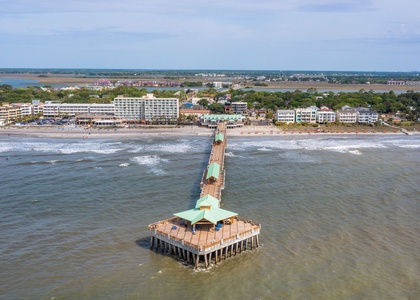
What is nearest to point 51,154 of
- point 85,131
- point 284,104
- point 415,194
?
point 85,131

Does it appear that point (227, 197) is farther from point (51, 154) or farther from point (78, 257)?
point (51, 154)

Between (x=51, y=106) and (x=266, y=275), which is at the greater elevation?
(x=51, y=106)

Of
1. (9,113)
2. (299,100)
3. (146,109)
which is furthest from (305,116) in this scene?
(9,113)

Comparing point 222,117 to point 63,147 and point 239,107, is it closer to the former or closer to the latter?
point 239,107

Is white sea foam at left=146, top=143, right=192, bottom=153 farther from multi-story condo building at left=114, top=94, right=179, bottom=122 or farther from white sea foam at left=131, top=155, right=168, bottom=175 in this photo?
multi-story condo building at left=114, top=94, right=179, bottom=122

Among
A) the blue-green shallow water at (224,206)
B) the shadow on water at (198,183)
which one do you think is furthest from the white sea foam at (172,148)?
the shadow on water at (198,183)

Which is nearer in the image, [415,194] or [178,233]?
[178,233]

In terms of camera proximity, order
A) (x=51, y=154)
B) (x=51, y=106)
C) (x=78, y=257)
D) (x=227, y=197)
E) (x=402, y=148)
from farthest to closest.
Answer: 1. (x=51, y=106)
2. (x=402, y=148)
3. (x=51, y=154)
4. (x=227, y=197)
5. (x=78, y=257)
